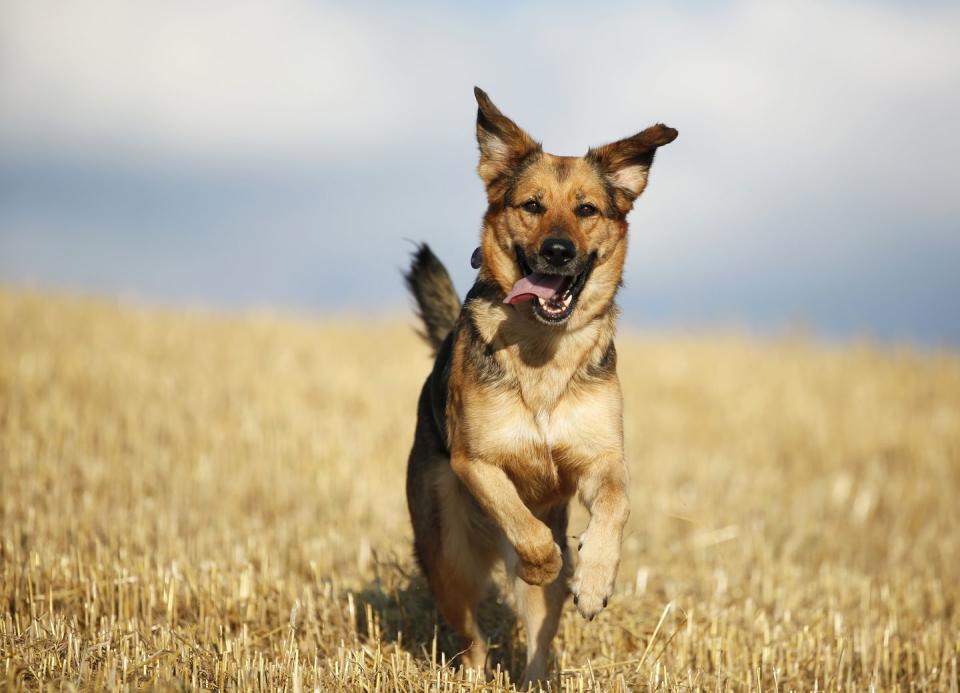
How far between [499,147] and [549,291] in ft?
2.84

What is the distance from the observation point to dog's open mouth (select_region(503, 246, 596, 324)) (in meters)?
4.25

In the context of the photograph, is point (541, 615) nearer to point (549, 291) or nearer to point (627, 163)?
point (549, 291)

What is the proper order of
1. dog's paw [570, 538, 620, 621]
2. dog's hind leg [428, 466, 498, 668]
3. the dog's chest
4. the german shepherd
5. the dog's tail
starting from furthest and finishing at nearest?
the dog's tail
dog's hind leg [428, 466, 498, 668]
the dog's chest
the german shepherd
dog's paw [570, 538, 620, 621]

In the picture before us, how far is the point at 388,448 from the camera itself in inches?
376

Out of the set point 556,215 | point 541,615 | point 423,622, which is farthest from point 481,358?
point 423,622

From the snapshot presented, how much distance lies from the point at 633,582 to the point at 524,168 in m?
2.89

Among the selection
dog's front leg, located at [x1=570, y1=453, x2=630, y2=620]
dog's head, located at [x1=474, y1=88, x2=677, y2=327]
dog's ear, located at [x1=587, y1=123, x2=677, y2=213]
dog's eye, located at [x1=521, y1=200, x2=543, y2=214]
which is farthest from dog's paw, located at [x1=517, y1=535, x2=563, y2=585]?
dog's ear, located at [x1=587, y1=123, x2=677, y2=213]

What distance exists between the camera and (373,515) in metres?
7.75

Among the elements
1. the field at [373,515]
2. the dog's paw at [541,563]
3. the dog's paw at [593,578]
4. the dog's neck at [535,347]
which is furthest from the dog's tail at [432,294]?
the dog's paw at [593,578]

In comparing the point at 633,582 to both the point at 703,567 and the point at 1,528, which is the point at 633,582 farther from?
the point at 1,528

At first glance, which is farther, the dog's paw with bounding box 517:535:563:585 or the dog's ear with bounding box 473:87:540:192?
the dog's ear with bounding box 473:87:540:192

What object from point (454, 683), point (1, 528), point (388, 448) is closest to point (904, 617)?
point (454, 683)

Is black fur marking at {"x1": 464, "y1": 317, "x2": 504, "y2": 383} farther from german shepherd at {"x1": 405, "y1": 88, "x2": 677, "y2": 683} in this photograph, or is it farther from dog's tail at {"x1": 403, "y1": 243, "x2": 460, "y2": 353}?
dog's tail at {"x1": 403, "y1": 243, "x2": 460, "y2": 353}

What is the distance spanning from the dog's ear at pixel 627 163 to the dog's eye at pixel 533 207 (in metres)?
0.42
